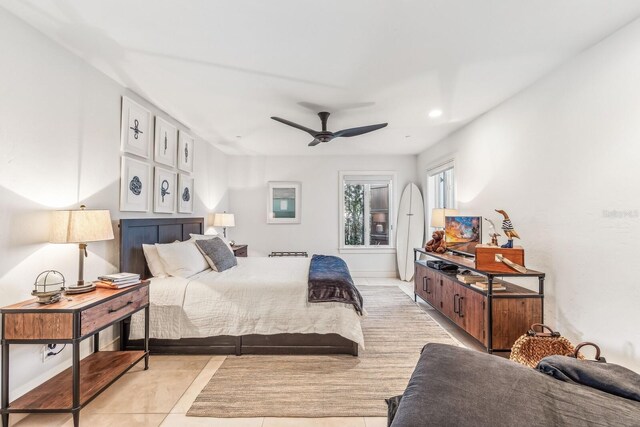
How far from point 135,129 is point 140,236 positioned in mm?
1117

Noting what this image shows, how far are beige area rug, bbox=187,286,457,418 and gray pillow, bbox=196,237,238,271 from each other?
1.05 m

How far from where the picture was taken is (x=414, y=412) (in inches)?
37.3

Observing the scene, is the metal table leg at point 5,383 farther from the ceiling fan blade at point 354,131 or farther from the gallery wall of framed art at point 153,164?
the ceiling fan blade at point 354,131

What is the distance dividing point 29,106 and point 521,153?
13.5 feet

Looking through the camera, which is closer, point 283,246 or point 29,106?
point 29,106

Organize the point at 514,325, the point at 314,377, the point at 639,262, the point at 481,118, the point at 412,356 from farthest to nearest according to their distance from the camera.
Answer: the point at 481,118 → the point at 412,356 → the point at 514,325 → the point at 314,377 → the point at 639,262

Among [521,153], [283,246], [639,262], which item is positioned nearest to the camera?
[639,262]

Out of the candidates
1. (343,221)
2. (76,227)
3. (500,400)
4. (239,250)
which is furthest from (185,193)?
(500,400)

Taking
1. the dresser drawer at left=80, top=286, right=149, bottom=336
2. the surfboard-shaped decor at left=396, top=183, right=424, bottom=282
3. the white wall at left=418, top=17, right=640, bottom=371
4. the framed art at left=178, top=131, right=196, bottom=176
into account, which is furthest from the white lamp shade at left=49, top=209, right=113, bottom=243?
the surfboard-shaped decor at left=396, top=183, right=424, bottom=282

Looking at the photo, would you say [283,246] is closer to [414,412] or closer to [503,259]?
[503,259]

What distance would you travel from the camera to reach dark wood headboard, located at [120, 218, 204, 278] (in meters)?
2.80

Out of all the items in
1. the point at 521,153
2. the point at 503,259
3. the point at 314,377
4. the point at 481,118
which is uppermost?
the point at 481,118

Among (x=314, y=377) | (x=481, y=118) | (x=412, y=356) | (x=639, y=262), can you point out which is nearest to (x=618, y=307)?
(x=639, y=262)

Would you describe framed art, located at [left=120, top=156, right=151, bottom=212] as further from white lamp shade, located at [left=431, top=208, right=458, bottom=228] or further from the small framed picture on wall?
white lamp shade, located at [left=431, top=208, right=458, bottom=228]
